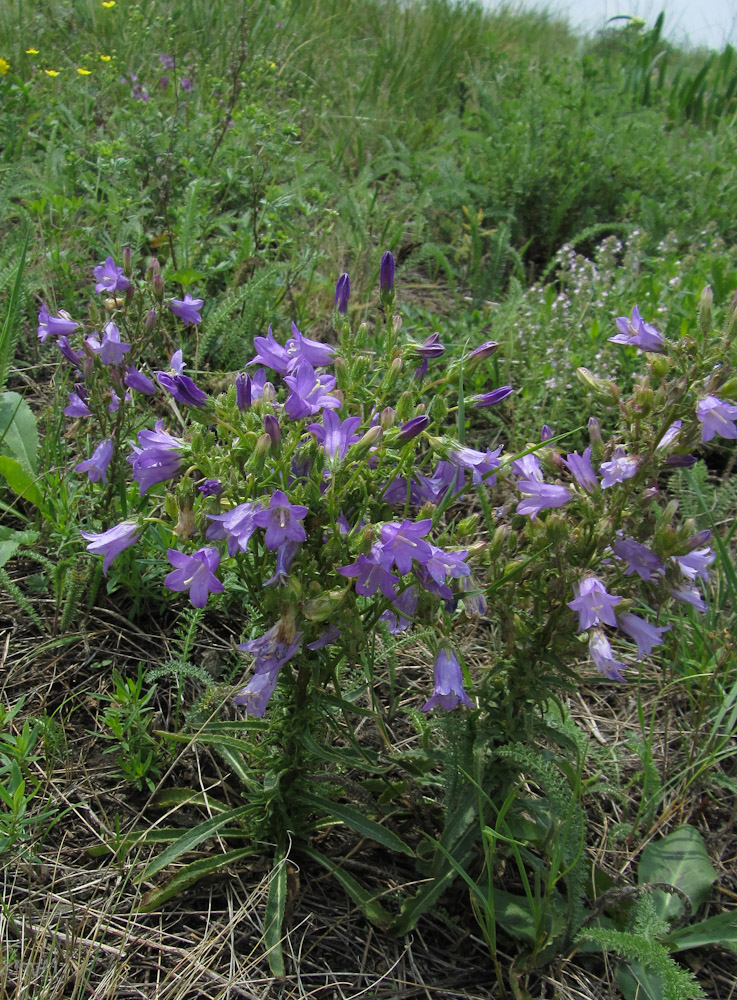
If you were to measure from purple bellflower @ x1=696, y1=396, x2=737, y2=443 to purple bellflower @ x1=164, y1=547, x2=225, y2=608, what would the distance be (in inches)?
35.5

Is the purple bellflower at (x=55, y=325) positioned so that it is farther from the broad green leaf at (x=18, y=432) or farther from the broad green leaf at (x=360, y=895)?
the broad green leaf at (x=360, y=895)

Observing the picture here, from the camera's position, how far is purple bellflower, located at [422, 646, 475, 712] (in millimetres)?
1393

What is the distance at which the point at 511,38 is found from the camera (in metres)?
8.28

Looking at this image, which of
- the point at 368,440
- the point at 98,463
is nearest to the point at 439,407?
the point at 368,440

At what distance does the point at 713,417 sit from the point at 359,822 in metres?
1.05

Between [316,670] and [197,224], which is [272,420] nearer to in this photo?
[316,670]

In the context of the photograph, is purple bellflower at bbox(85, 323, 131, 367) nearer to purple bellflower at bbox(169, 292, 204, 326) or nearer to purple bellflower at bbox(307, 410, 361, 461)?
purple bellflower at bbox(169, 292, 204, 326)

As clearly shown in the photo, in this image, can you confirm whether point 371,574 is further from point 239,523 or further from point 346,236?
point 346,236

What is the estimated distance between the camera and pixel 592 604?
142 centimetres

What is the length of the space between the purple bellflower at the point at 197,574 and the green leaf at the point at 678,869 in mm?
1257

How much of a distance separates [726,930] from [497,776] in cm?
60

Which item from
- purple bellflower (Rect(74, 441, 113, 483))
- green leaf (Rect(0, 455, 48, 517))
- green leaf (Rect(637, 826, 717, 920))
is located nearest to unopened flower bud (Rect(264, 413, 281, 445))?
purple bellflower (Rect(74, 441, 113, 483))

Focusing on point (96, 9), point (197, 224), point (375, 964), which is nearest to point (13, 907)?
point (375, 964)

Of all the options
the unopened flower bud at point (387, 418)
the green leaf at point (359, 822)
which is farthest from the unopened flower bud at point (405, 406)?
the green leaf at point (359, 822)
